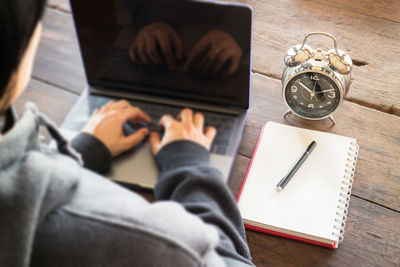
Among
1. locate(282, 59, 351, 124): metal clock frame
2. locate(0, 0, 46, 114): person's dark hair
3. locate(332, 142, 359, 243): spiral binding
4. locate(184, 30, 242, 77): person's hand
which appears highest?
locate(0, 0, 46, 114): person's dark hair

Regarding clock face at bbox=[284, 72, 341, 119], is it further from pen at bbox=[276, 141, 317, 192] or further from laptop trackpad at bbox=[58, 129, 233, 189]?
laptop trackpad at bbox=[58, 129, 233, 189]

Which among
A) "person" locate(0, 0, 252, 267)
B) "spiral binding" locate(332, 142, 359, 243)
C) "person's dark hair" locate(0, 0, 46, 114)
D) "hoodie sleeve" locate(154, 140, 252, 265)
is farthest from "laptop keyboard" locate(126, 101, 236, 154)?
"person's dark hair" locate(0, 0, 46, 114)

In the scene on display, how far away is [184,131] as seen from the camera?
2.97 feet

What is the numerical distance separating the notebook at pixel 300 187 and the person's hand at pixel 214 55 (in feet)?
0.55

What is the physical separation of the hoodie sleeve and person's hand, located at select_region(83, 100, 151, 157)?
137mm

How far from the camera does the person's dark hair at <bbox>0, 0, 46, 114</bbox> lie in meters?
0.42

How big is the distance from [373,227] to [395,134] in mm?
248

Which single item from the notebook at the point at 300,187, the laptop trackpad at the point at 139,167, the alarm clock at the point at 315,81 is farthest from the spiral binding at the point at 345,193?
the laptop trackpad at the point at 139,167

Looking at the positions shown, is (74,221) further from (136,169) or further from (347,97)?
(347,97)

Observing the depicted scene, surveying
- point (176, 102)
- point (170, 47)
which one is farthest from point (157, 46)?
point (176, 102)

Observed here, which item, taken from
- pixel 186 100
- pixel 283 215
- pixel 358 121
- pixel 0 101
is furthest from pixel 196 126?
pixel 0 101

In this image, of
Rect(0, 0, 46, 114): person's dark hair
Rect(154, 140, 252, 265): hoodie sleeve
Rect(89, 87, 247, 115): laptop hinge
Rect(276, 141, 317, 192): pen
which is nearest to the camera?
Rect(0, 0, 46, 114): person's dark hair

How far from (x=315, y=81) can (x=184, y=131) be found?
12.0 inches

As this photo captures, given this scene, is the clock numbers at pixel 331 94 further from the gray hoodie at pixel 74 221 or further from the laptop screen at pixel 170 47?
the gray hoodie at pixel 74 221
